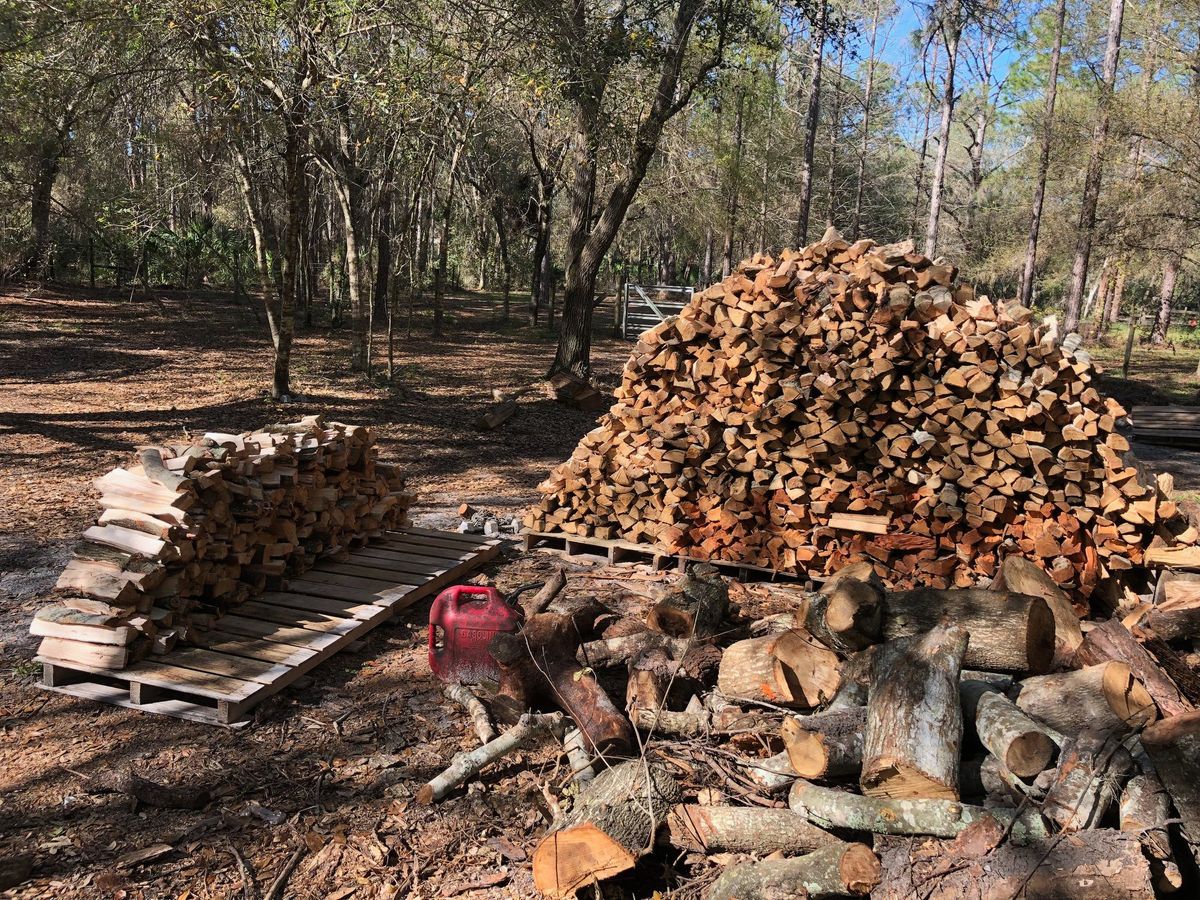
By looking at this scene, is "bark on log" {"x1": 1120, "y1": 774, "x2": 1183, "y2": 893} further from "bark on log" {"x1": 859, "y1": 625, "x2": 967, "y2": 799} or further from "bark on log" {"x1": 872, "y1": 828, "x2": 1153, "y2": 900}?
"bark on log" {"x1": 859, "y1": 625, "x2": 967, "y2": 799}

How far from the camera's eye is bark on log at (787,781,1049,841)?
9.70ft

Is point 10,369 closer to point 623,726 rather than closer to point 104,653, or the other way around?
point 104,653

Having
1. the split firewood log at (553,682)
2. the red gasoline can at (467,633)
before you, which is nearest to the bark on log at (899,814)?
the split firewood log at (553,682)

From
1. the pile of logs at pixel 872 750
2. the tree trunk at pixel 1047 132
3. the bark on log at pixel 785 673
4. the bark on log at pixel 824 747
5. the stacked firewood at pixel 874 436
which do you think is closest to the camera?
the pile of logs at pixel 872 750

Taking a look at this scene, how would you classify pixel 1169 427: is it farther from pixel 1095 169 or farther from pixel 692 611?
pixel 692 611

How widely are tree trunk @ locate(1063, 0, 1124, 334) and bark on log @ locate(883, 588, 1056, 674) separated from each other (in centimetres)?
1684

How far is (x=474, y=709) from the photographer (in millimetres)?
4395

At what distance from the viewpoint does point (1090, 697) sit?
3.54 m

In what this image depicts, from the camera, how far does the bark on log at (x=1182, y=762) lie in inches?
112

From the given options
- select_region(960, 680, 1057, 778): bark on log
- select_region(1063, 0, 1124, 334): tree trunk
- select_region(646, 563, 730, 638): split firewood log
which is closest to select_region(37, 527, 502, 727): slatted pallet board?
select_region(646, 563, 730, 638): split firewood log

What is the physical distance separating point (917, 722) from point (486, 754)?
5.97 feet

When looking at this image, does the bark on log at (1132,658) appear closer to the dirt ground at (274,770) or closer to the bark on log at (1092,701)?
the bark on log at (1092,701)

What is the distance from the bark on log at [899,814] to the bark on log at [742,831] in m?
0.06

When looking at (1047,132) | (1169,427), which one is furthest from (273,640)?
(1047,132)
